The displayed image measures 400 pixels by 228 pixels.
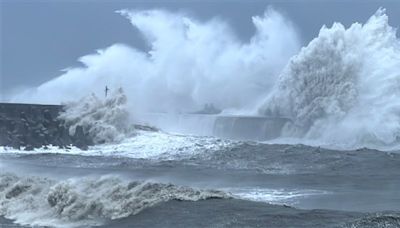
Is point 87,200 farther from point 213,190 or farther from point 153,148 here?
point 153,148

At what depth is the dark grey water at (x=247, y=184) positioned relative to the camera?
350 inches

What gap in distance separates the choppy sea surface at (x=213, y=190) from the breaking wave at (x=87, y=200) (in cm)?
2

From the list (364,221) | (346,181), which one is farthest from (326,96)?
(364,221)

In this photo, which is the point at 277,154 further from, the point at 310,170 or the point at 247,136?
the point at 247,136

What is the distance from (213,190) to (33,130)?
21001 mm

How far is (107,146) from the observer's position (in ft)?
94.2

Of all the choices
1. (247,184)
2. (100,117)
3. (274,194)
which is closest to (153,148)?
(100,117)

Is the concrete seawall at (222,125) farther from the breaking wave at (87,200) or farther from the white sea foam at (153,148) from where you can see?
the breaking wave at (87,200)

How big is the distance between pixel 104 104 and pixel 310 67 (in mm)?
11519

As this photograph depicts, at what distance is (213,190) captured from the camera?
1109 cm

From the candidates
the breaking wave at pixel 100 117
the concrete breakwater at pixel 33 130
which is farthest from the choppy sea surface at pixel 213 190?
the breaking wave at pixel 100 117

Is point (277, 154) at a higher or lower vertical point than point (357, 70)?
lower

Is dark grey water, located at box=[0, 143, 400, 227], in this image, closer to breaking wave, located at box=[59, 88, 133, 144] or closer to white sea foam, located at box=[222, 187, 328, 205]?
white sea foam, located at box=[222, 187, 328, 205]

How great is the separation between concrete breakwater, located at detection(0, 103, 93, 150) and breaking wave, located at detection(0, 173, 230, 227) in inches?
672
